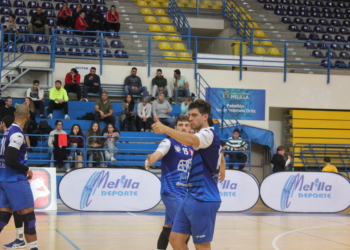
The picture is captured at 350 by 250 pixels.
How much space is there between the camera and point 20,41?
18953 mm

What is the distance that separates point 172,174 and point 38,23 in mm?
14075

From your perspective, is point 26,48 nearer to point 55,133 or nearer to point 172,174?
point 55,133

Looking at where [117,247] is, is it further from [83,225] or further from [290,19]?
[290,19]

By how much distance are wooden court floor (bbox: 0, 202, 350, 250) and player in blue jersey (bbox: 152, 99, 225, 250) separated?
277 centimetres

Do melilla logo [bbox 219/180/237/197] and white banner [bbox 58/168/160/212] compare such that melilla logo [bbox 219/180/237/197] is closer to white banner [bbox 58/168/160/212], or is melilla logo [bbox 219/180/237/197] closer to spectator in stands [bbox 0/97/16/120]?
white banner [bbox 58/168/160/212]

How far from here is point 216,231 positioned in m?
9.66

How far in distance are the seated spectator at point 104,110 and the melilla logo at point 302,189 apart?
6.07 metres

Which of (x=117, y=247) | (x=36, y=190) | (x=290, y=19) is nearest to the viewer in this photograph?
(x=117, y=247)

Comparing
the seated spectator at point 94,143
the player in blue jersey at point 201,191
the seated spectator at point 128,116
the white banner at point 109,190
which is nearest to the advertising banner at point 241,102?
the seated spectator at point 128,116

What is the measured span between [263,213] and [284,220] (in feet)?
4.64

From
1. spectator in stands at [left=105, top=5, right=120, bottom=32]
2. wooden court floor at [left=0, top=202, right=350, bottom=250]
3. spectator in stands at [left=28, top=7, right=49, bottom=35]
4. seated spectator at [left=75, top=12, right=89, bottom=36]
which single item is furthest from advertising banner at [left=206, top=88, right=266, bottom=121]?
wooden court floor at [left=0, top=202, right=350, bottom=250]

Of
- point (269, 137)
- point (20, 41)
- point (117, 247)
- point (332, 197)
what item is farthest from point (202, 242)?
point (20, 41)

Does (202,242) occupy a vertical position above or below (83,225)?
above

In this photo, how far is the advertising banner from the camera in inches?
766
